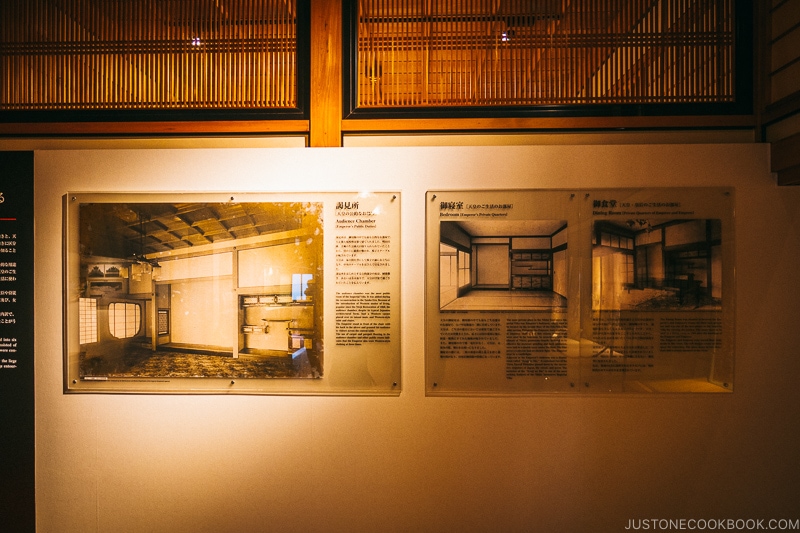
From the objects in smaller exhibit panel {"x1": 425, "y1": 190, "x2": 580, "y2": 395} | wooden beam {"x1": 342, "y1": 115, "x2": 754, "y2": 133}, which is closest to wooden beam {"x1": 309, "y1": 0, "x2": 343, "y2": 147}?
wooden beam {"x1": 342, "y1": 115, "x2": 754, "y2": 133}

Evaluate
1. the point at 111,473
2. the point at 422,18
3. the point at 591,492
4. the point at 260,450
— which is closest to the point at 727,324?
the point at 591,492

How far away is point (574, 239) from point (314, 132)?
1.78 m

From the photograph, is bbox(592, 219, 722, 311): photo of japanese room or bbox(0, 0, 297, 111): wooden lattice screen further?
bbox(0, 0, 297, 111): wooden lattice screen

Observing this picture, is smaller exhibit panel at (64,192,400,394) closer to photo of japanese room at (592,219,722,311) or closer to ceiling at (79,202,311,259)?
ceiling at (79,202,311,259)

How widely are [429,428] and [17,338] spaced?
2714 millimetres

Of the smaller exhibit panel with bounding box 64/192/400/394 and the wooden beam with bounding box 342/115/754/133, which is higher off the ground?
the wooden beam with bounding box 342/115/754/133

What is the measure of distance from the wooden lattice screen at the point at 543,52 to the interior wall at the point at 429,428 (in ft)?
1.34

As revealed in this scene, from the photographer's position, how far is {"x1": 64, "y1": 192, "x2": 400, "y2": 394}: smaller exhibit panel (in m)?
2.39

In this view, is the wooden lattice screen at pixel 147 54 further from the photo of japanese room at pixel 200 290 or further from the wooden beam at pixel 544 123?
the photo of japanese room at pixel 200 290

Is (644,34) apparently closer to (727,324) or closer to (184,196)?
(727,324)

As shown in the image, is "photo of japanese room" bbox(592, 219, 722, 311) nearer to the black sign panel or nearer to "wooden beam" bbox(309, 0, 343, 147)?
"wooden beam" bbox(309, 0, 343, 147)

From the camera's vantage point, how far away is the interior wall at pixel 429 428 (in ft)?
7.71

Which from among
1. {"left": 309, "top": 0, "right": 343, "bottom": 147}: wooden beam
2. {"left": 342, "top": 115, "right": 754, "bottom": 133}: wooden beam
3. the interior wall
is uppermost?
{"left": 309, "top": 0, "right": 343, "bottom": 147}: wooden beam

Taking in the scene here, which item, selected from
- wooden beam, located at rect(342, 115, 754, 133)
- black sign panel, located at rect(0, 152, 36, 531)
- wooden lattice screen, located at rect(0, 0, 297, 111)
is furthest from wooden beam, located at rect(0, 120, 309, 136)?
wooden beam, located at rect(342, 115, 754, 133)
